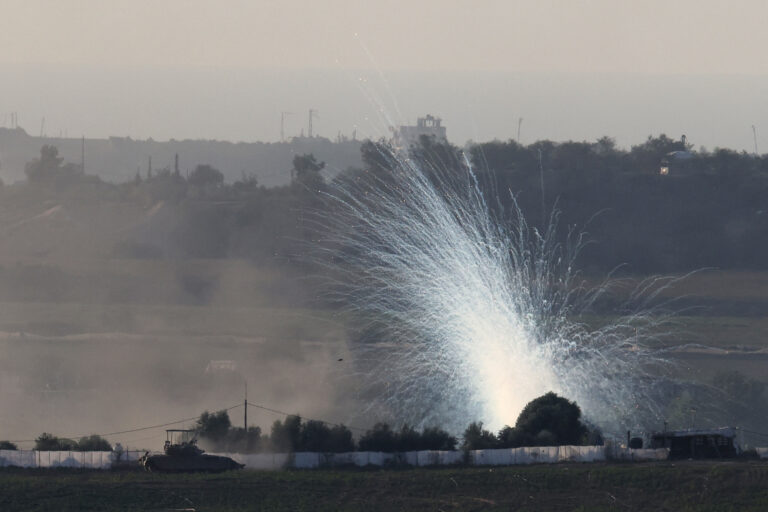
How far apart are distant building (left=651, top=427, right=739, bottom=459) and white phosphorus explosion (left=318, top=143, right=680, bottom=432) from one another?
20.3 meters

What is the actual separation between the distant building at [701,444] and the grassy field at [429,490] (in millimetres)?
2629

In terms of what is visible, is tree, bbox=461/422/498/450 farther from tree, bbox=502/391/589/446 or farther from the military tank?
the military tank

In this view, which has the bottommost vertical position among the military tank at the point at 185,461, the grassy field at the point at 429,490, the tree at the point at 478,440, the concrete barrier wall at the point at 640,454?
the grassy field at the point at 429,490

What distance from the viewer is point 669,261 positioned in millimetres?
186750

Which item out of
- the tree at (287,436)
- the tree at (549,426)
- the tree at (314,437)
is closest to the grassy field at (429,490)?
the tree at (314,437)

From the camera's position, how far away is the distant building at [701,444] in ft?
292

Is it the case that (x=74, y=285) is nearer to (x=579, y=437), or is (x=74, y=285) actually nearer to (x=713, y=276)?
(x=713, y=276)

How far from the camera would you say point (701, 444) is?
89.4 m

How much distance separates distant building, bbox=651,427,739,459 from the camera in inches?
3506

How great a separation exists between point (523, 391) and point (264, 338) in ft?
173

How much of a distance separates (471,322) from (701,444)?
27.2 meters

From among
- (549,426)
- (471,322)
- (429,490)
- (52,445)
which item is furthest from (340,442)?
(471,322)

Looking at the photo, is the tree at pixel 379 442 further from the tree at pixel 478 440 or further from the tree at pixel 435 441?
the tree at pixel 478 440

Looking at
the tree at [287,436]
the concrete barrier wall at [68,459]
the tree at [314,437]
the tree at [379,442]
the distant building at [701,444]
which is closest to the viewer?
the distant building at [701,444]
